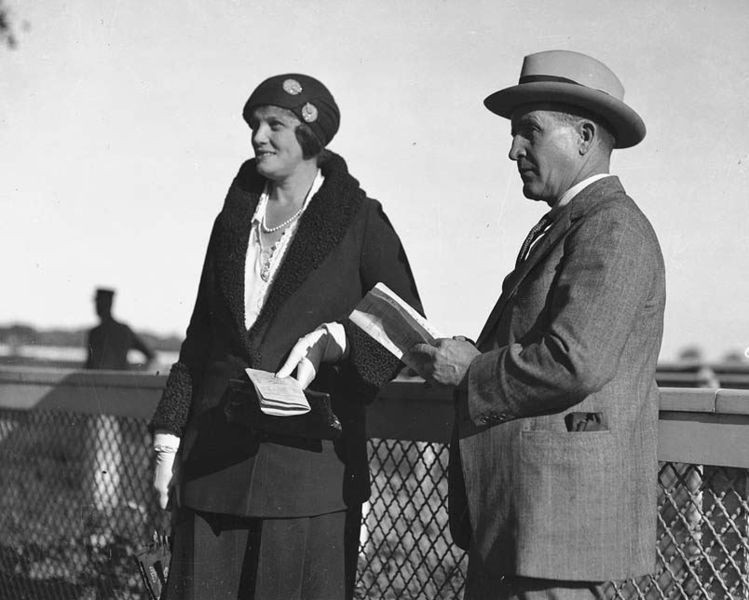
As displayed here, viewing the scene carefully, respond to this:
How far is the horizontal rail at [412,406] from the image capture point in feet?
8.77

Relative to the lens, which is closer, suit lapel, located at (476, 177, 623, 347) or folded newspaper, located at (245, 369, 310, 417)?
suit lapel, located at (476, 177, 623, 347)

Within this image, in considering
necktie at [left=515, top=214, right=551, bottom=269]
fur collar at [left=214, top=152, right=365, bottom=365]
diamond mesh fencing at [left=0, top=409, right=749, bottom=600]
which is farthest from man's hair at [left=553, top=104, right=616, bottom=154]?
diamond mesh fencing at [left=0, top=409, right=749, bottom=600]

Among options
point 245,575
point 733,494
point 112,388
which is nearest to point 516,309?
point 733,494

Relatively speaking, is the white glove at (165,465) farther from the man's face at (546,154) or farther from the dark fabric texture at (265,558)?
the man's face at (546,154)

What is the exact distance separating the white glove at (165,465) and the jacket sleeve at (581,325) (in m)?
1.38

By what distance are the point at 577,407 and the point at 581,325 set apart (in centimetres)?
23

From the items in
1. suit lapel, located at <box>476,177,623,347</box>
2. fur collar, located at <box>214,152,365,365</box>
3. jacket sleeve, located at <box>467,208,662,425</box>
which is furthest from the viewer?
fur collar, located at <box>214,152,365,365</box>

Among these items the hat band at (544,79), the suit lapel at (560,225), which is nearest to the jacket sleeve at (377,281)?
the suit lapel at (560,225)

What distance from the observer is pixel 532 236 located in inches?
102

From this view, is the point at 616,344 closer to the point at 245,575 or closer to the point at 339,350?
the point at 339,350

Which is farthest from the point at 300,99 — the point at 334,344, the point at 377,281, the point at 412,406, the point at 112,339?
the point at 112,339

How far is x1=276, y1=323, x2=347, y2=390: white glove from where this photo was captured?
2.93m

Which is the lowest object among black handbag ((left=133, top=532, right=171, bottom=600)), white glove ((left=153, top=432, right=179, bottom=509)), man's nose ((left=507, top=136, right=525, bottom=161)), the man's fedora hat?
black handbag ((left=133, top=532, right=171, bottom=600))

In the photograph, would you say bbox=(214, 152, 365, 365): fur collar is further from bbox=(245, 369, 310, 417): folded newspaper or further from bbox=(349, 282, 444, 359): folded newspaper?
bbox=(349, 282, 444, 359): folded newspaper
